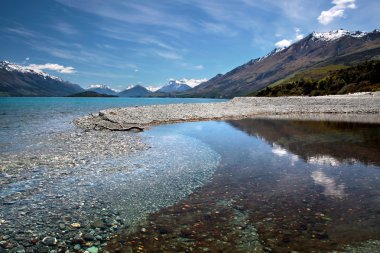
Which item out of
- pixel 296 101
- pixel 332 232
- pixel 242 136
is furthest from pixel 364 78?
pixel 332 232

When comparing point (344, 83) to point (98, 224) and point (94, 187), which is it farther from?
point (98, 224)

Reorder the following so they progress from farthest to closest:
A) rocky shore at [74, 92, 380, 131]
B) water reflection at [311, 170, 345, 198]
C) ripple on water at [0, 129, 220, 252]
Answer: rocky shore at [74, 92, 380, 131] < water reflection at [311, 170, 345, 198] < ripple on water at [0, 129, 220, 252]

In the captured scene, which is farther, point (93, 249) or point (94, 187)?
point (94, 187)

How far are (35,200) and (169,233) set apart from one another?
7.13 metres

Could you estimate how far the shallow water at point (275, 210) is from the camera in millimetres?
9937

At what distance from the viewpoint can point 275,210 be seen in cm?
1259

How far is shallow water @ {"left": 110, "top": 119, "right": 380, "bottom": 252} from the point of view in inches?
391

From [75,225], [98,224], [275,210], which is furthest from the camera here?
[275,210]

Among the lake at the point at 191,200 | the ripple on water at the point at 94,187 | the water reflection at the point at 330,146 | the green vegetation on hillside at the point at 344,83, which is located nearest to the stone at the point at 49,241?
the lake at the point at 191,200

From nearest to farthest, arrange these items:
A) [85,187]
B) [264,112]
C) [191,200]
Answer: [191,200]
[85,187]
[264,112]

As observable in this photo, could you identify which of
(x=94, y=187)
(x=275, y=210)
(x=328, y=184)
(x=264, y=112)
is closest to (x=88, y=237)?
(x=94, y=187)

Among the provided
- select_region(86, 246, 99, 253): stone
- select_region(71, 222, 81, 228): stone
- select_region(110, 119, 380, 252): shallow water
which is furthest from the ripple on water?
select_region(110, 119, 380, 252): shallow water

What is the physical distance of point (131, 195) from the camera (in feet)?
48.9

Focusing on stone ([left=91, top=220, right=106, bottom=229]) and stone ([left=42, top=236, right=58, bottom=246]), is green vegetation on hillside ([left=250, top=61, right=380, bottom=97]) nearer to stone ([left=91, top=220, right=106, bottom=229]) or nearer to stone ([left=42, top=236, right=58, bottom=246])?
stone ([left=91, top=220, right=106, bottom=229])
